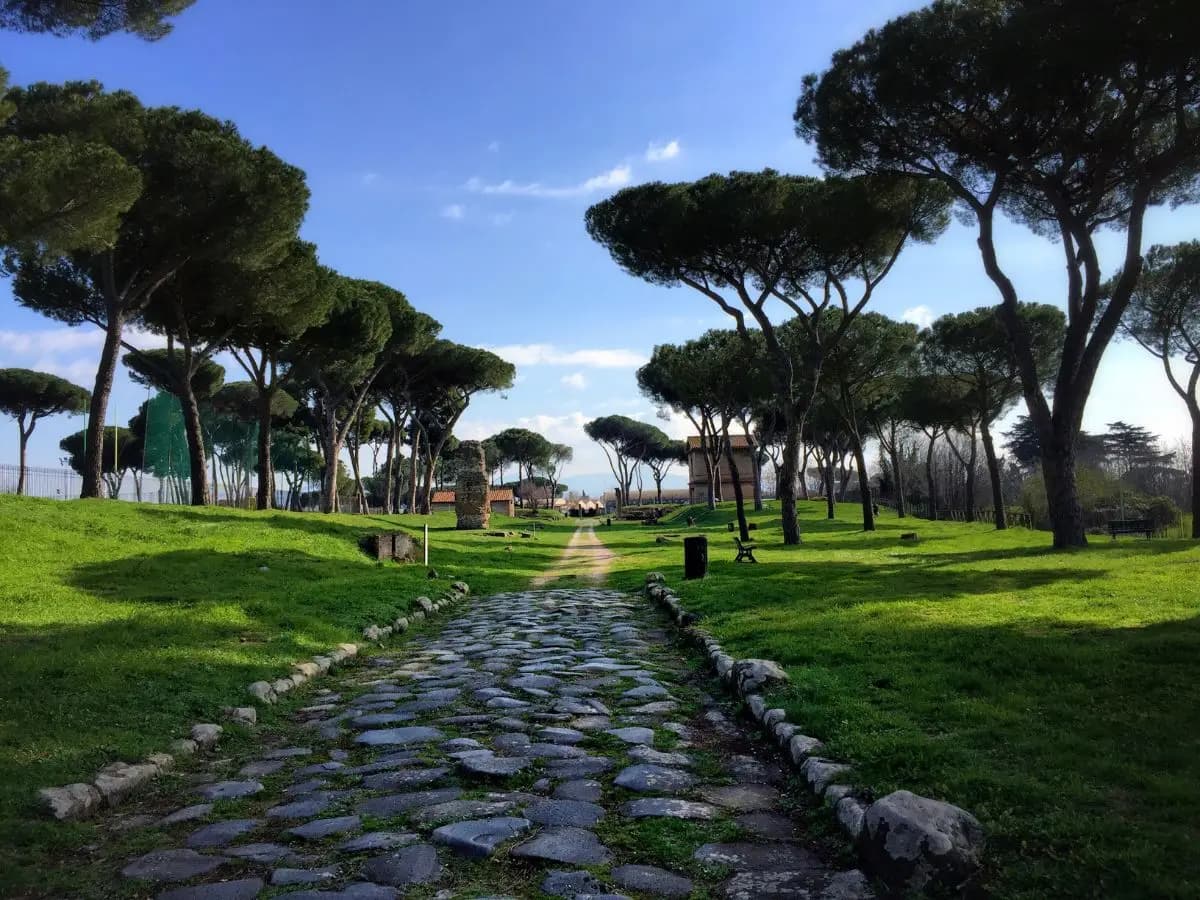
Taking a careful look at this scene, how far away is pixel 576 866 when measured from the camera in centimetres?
329

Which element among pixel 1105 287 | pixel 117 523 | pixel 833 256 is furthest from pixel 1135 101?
pixel 117 523

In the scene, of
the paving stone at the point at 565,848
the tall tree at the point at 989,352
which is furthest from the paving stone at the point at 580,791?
the tall tree at the point at 989,352

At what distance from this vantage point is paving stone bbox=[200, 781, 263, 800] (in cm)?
437

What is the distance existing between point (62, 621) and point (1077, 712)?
8.68m

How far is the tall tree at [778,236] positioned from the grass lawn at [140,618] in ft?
34.3

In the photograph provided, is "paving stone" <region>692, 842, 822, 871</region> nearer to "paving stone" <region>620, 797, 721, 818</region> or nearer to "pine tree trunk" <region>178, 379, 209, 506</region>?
"paving stone" <region>620, 797, 721, 818</region>

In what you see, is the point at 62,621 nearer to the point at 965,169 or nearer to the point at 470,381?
the point at 965,169

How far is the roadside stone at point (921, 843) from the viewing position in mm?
2928

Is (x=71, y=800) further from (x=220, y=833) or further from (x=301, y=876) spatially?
(x=301, y=876)

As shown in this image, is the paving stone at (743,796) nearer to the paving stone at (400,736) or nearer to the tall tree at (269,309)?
the paving stone at (400,736)

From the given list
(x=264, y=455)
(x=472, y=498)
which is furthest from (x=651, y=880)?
(x=472, y=498)

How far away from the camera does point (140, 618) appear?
8344 millimetres

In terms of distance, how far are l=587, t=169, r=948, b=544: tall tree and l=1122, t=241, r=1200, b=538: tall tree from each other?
6.27m

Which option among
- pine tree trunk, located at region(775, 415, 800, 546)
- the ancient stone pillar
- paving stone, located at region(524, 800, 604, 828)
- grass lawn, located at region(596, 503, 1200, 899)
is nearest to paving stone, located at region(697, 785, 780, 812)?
grass lawn, located at region(596, 503, 1200, 899)
